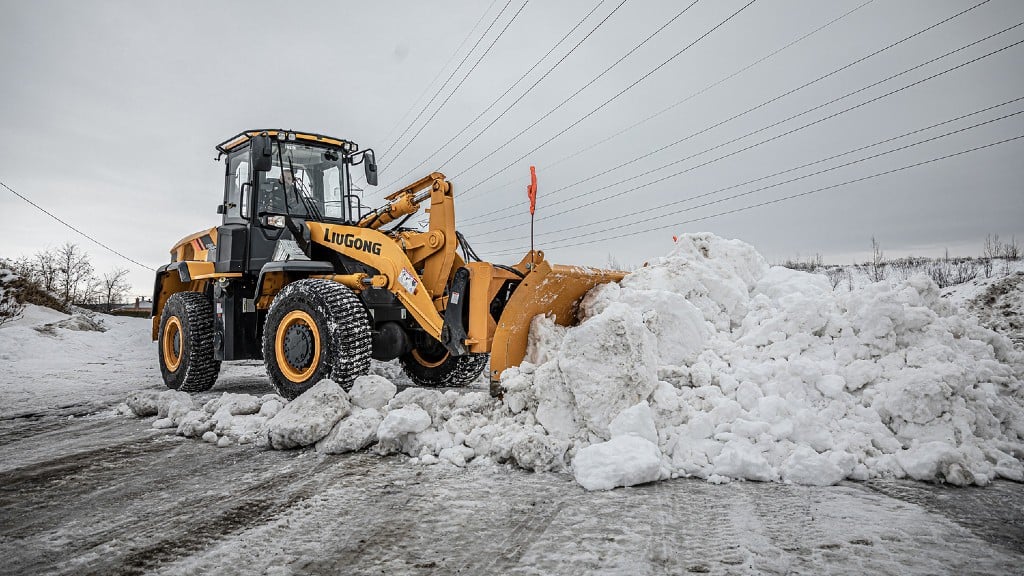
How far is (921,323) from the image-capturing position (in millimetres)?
4098

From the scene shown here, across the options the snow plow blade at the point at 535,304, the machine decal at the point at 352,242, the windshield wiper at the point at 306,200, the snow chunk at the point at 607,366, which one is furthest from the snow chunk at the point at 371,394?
the windshield wiper at the point at 306,200

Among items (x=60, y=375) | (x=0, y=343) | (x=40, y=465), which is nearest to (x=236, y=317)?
(x=40, y=465)

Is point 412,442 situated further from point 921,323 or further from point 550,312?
point 921,323

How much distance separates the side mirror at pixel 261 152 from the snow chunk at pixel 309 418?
3001 mm

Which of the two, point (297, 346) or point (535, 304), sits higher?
point (535, 304)

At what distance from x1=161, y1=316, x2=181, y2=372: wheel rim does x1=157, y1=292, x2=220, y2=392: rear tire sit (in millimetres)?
16

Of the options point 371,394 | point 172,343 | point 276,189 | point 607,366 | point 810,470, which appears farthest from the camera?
point 172,343

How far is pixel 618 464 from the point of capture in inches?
→ 132

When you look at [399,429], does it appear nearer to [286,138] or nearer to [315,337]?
[315,337]

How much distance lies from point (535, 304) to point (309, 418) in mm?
2010

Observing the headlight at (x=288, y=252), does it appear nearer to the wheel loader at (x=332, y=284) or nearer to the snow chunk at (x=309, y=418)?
the wheel loader at (x=332, y=284)

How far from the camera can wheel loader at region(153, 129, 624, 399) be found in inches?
205

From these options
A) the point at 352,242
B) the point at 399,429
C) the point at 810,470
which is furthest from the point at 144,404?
the point at 810,470

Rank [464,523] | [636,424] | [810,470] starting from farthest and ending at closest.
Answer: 1. [636,424]
2. [810,470]
3. [464,523]
